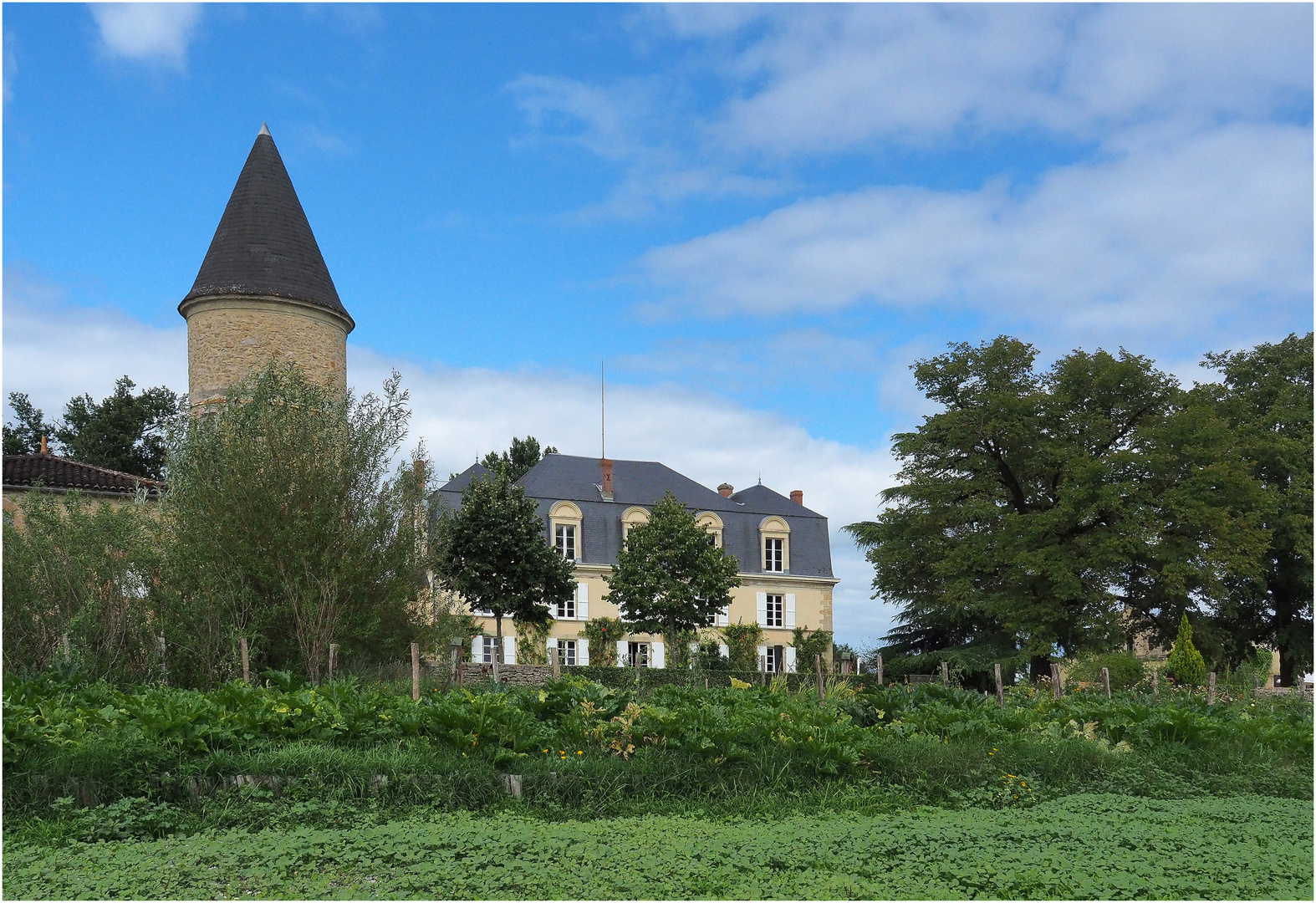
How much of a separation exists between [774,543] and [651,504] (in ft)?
19.4

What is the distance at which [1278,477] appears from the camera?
33.5 meters

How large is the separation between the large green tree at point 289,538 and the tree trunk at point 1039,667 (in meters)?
21.0

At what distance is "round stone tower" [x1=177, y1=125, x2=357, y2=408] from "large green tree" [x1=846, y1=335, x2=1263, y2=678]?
736 inches

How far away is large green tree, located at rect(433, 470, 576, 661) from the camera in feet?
108

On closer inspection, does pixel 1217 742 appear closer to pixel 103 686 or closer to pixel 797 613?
pixel 103 686

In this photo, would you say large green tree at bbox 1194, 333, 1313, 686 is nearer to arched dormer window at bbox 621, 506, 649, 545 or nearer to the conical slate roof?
arched dormer window at bbox 621, 506, 649, 545

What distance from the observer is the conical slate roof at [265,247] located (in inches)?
905

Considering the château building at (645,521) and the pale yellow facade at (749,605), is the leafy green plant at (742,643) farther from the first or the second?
the pale yellow facade at (749,605)

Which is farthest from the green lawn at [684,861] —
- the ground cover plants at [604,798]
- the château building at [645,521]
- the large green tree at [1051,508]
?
the château building at [645,521]

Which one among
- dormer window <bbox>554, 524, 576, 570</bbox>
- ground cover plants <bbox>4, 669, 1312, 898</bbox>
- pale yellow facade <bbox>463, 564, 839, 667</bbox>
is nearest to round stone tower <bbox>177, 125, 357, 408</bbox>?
ground cover plants <bbox>4, 669, 1312, 898</bbox>

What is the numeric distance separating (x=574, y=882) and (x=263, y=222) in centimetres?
2069

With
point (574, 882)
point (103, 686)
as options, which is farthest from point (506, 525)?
point (574, 882)

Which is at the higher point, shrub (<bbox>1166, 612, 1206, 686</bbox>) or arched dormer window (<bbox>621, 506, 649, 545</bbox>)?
arched dormer window (<bbox>621, 506, 649, 545</bbox>)

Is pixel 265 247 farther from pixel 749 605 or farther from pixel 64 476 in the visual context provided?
pixel 749 605
